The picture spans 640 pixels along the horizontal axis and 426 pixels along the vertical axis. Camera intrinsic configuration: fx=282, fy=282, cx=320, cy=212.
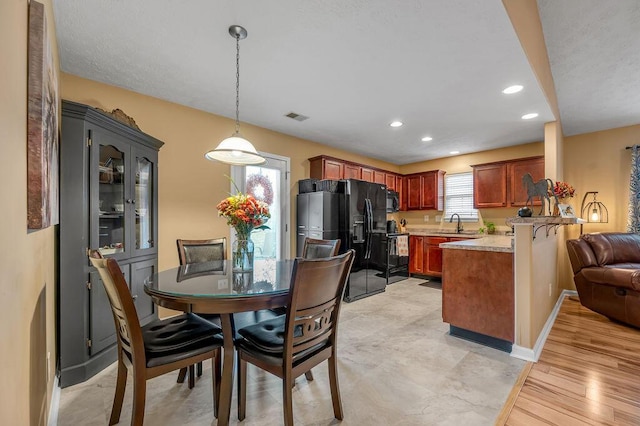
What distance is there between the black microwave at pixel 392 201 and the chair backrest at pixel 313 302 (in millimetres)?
4267

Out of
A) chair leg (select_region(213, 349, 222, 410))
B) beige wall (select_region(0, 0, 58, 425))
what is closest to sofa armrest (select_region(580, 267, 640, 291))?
chair leg (select_region(213, 349, 222, 410))

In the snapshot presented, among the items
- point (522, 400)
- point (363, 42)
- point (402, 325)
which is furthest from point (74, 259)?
point (522, 400)

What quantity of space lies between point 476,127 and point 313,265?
12.2 ft

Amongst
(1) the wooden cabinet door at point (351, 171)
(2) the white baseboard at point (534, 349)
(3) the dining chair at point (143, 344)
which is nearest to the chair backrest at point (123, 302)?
(3) the dining chair at point (143, 344)

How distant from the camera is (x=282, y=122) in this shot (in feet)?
12.6

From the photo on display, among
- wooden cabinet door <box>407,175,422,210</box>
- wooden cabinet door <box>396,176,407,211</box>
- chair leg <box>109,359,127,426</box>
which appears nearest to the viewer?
chair leg <box>109,359,127,426</box>

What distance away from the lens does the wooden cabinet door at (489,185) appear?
4965 millimetres

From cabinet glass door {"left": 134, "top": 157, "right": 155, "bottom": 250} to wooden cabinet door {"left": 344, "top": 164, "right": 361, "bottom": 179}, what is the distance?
300cm

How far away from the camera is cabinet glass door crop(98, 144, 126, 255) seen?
2.29 metres

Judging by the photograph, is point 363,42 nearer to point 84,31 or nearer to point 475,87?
point 475,87

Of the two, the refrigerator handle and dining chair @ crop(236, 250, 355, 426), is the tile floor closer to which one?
dining chair @ crop(236, 250, 355, 426)

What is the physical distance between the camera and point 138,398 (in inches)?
54.8

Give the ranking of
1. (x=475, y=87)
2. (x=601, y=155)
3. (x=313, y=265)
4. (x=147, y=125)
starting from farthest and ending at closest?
(x=601, y=155) → (x=147, y=125) → (x=475, y=87) → (x=313, y=265)

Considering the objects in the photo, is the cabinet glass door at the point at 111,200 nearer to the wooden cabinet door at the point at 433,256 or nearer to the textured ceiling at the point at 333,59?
the textured ceiling at the point at 333,59
